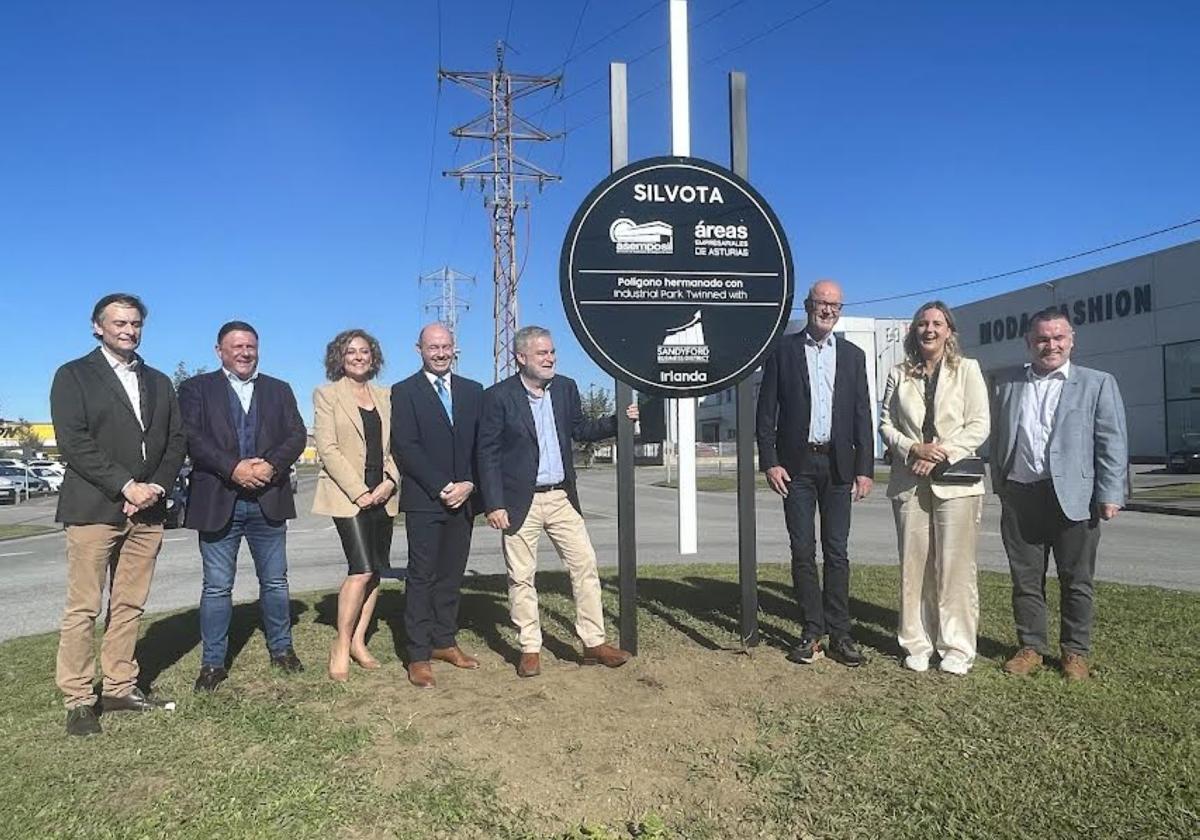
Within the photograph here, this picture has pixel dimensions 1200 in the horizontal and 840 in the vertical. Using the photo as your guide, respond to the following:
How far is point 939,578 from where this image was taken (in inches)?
191

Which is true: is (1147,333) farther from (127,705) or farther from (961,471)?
(127,705)

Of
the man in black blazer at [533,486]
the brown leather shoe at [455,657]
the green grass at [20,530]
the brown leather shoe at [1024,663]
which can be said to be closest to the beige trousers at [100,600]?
the brown leather shoe at [455,657]

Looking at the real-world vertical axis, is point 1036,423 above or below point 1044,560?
above

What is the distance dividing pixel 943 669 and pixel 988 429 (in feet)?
4.53

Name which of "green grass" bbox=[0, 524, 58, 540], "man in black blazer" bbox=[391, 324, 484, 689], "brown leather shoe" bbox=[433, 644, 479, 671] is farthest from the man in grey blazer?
"green grass" bbox=[0, 524, 58, 540]

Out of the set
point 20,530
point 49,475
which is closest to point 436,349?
point 20,530

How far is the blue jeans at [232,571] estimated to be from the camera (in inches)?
191

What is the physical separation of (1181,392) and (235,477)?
41231mm

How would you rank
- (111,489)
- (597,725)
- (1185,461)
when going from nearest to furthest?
(597,725)
(111,489)
(1185,461)

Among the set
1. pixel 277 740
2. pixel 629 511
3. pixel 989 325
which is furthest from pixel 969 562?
pixel 989 325

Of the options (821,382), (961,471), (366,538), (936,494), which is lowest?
(366,538)

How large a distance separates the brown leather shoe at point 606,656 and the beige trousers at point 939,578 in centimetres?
161

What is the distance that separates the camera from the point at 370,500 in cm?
507

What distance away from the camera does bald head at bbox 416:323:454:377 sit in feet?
16.8
